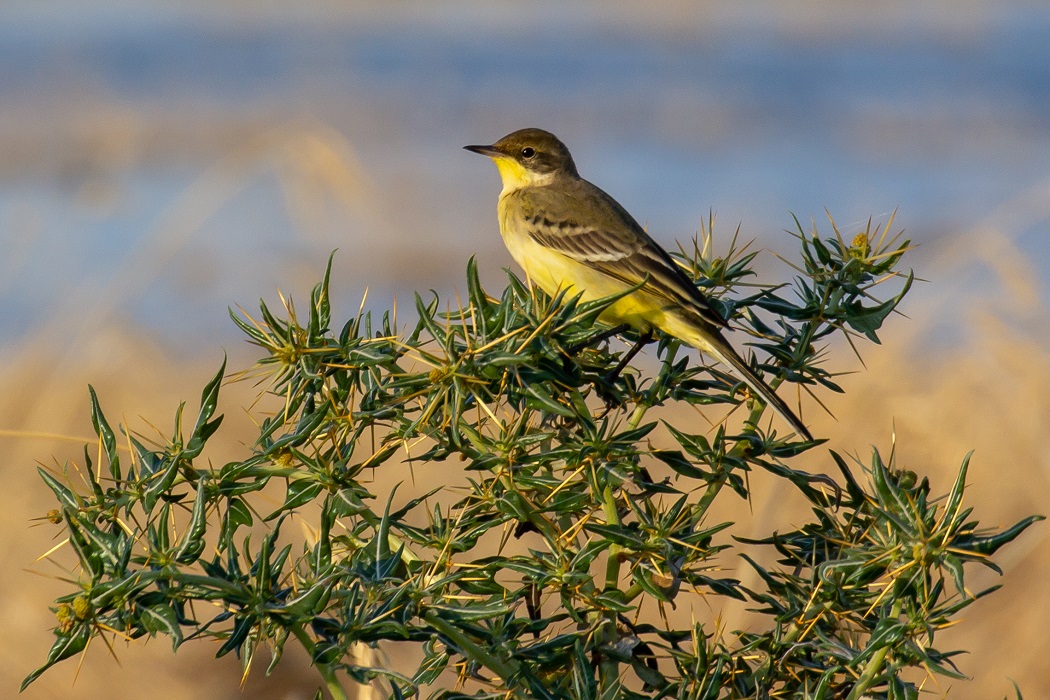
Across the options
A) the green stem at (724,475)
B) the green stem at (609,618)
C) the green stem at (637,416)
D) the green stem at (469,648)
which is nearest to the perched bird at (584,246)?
the green stem at (724,475)

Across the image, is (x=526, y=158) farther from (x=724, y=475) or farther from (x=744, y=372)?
(x=724, y=475)

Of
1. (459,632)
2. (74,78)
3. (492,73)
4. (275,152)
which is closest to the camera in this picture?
(459,632)

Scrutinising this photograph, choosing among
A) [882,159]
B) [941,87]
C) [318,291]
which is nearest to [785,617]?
[318,291]

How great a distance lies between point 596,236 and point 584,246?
9cm

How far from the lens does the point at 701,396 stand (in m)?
3.42

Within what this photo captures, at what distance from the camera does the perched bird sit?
5582 mm

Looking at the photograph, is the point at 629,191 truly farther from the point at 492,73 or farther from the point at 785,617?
the point at 785,617

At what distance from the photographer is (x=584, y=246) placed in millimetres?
6645

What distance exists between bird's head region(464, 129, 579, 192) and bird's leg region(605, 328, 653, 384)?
2.17 meters

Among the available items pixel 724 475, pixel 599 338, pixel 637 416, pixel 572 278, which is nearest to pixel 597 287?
pixel 572 278

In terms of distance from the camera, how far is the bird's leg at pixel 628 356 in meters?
3.78

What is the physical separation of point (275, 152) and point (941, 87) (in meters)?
24.5

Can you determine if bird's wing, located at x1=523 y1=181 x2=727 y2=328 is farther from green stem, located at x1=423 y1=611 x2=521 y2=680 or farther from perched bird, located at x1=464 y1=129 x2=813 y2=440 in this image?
green stem, located at x1=423 y1=611 x2=521 y2=680

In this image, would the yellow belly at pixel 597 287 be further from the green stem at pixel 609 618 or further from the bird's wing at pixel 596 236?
the green stem at pixel 609 618
